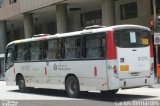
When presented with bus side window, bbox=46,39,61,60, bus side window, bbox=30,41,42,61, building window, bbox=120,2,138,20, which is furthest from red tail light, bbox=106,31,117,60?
building window, bbox=120,2,138,20

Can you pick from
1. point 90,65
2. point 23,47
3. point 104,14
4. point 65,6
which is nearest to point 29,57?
point 23,47

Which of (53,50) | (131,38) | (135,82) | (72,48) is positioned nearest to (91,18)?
(53,50)

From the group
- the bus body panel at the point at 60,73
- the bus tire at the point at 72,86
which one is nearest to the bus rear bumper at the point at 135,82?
the bus body panel at the point at 60,73

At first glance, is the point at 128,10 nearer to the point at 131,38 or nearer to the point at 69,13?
the point at 69,13

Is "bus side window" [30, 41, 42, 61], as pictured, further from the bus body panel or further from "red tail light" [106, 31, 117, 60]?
"red tail light" [106, 31, 117, 60]

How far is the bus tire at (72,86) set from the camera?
17.6 m

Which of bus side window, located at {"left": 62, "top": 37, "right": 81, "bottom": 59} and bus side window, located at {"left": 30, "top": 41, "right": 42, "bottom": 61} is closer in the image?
bus side window, located at {"left": 62, "top": 37, "right": 81, "bottom": 59}

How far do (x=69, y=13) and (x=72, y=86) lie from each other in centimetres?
Result: 2765

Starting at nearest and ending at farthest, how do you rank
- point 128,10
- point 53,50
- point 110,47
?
point 110,47 → point 53,50 → point 128,10

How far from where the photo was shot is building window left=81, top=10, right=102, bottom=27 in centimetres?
4116

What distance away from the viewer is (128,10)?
36.9 meters

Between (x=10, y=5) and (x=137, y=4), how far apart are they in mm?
18829

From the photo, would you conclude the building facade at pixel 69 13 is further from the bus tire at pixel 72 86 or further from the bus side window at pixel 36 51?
the bus tire at pixel 72 86

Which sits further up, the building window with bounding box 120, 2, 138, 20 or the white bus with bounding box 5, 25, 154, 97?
the building window with bounding box 120, 2, 138, 20
